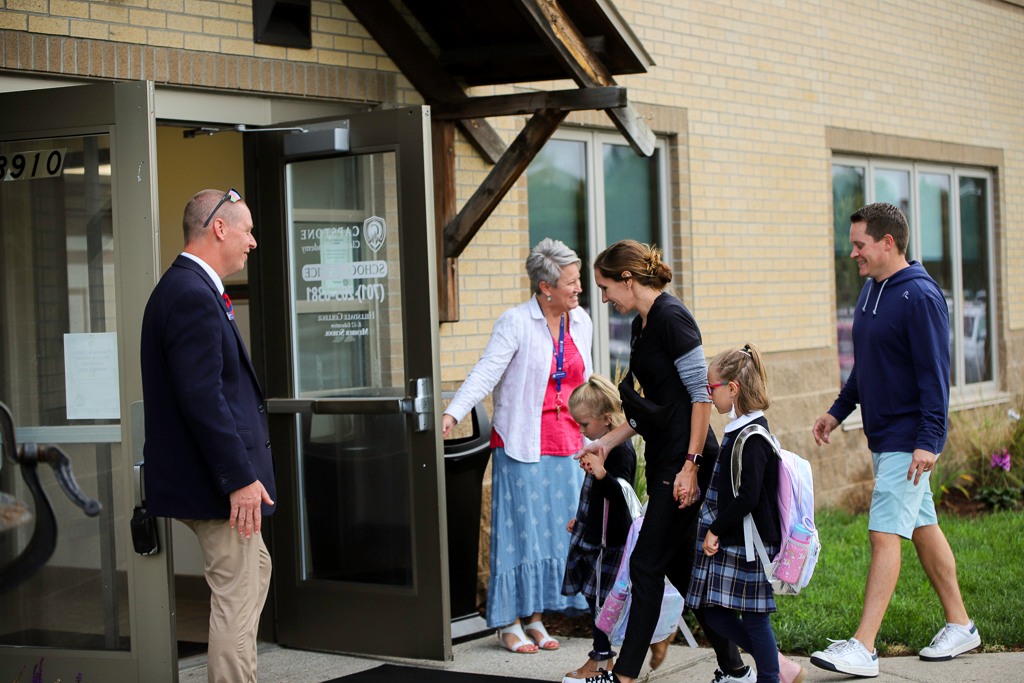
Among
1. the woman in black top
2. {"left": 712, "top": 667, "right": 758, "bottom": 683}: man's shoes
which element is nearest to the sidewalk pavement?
{"left": 712, "top": 667, "right": 758, "bottom": 683}: man's shoes

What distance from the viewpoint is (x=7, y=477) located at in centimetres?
554

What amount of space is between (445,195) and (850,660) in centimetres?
322

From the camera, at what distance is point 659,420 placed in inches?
204

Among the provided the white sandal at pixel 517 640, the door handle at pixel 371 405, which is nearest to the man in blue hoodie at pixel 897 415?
the white sandal at pixel 517 640

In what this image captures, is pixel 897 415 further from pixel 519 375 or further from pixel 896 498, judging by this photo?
pixel 519 375

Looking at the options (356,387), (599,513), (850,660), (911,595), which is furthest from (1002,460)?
(356,387)

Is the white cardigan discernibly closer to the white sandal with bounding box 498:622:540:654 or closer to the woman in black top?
the white sandal with bounding box 498:622:540:654

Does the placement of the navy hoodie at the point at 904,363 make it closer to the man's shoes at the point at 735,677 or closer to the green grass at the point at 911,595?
the green grass at the point at 911,595

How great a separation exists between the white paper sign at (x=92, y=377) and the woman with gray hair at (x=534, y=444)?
1.64 metres

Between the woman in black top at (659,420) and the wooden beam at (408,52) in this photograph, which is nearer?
the woman in black top at (659,420)

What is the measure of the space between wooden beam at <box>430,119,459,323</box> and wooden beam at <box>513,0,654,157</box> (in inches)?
39.6

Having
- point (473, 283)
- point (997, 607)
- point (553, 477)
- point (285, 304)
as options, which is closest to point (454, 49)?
point (473, 283)

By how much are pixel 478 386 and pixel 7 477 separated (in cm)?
208

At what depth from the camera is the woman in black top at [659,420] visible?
510cm
